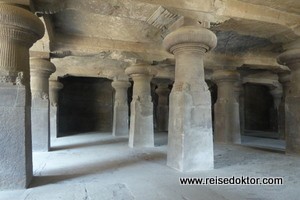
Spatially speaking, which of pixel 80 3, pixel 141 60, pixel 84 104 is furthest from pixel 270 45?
pixel 84 104

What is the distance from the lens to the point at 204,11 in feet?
15.5

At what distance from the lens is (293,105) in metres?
6.61

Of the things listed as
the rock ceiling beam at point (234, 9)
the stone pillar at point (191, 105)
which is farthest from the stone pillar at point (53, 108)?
the rock ceiling beam at point (234, 9)

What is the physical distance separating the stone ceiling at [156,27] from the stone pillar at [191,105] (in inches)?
15.7

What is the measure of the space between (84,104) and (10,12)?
13527 millimetres

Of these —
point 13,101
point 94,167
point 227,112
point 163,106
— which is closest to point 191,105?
point 94,167

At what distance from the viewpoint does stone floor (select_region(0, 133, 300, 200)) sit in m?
3.39

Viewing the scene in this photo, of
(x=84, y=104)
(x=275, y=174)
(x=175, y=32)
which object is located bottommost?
(x=275, y=174)

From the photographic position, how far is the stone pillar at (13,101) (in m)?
3.53

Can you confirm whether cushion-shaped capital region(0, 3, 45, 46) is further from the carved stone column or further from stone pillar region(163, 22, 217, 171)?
the carved stone column

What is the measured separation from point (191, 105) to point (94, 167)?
2.33m

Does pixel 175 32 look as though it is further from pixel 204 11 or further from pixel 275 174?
pixel 275 174

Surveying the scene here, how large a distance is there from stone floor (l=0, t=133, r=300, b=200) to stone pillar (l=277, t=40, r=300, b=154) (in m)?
0.46

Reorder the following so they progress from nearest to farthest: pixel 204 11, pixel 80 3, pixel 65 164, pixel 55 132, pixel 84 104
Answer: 1. pixel 80 3
2. pixel 204 11
3. pixel 65 164
4. pixel 55 132
5. pixel 84 104
